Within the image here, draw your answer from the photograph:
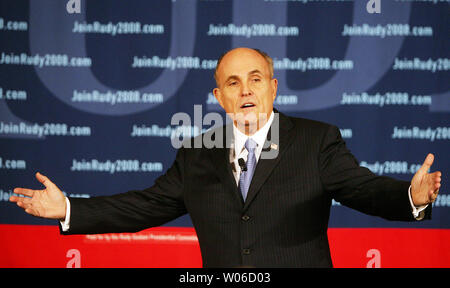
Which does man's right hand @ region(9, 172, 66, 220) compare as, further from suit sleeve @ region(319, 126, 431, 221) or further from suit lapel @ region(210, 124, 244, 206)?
suit sleeve @ region(319, 126, 431, 221)

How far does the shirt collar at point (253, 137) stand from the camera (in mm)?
1844

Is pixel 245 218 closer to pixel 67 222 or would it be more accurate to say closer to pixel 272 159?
pixel 272 159

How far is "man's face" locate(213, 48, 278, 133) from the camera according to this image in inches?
72.9

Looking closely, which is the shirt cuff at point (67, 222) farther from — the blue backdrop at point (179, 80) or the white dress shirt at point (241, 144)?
the blue backdrop at point (179, 80)

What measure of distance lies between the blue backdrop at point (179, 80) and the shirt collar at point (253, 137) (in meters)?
1.69

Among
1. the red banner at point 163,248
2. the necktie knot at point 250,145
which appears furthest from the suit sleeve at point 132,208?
the red banner at point 163,248

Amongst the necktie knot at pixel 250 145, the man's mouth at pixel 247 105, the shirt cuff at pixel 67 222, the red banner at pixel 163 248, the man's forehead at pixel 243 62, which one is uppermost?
the man's forehead at pixel 243 62

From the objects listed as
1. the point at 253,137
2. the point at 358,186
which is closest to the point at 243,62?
the point at 253,137

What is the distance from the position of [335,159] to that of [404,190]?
11.1 inches

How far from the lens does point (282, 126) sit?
185cm

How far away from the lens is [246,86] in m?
1.87

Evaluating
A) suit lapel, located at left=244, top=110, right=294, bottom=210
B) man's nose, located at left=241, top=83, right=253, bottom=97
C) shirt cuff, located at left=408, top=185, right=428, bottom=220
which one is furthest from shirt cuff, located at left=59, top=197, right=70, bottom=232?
shirt cuff, located at left=408, top=185, right=428, bottom=220

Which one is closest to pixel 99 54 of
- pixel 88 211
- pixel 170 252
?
pixel 170 252

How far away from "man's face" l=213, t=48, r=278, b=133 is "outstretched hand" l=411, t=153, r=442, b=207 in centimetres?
63
